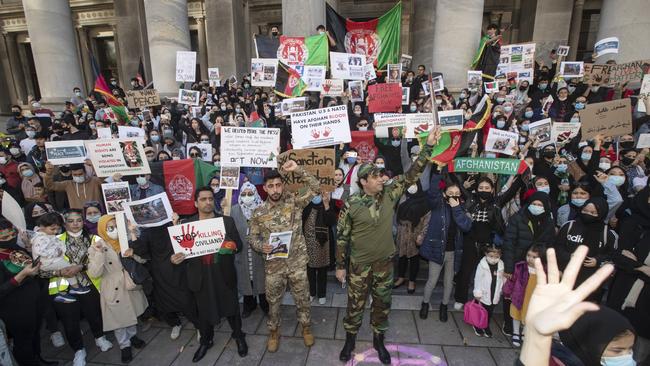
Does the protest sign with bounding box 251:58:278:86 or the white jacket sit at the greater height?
the protest sign with bounding box 251:58:278:86

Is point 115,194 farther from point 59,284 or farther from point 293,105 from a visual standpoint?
point 293,105

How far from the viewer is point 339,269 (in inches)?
147

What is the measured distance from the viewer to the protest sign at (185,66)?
10438 millimetres

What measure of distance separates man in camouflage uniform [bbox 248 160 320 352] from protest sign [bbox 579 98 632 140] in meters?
5.15

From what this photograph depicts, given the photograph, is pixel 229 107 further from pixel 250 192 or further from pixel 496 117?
pixel 496 117

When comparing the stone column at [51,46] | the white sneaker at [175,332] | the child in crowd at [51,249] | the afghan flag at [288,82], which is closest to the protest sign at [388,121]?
the afghan flag at [288,82]

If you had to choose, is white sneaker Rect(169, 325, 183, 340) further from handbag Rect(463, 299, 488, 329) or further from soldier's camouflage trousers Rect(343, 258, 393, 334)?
handbag Rect(463, 299, 488, 329)

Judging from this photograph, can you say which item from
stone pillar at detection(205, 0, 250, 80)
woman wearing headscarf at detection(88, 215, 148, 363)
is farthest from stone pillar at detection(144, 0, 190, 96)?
woman wearing headscarf at detection(88, 215, 148, 363)

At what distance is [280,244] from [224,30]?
16387 millimetres

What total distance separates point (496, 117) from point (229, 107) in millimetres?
7064

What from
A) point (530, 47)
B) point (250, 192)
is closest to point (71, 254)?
point (250, 192)

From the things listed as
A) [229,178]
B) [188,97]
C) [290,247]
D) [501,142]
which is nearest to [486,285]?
[501,142]

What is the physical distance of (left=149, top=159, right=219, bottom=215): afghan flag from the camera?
548cm

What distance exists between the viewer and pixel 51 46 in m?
13.1
